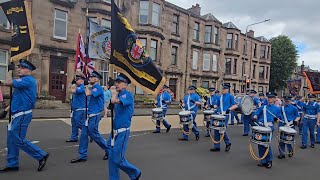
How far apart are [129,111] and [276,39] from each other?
51.0 metres

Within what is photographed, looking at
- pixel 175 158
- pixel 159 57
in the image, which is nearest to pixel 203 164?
pixel 175 158

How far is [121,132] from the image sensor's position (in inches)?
190

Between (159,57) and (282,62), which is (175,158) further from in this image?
(282,62)

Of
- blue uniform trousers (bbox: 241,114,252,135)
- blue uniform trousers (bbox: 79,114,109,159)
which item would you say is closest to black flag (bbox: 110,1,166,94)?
blue uniform trousers (bbox: 79,114,109,159)

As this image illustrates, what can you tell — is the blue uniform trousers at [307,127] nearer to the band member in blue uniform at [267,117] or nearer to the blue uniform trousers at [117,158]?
the band member in blue uniform at [267,117]

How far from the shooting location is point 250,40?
40.6 m

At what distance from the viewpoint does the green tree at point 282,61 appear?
48.2 meters

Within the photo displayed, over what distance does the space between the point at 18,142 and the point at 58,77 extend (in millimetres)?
16187

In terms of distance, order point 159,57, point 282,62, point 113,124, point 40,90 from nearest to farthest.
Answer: point 113,124
point 40,90
point 159,57
point 282,62

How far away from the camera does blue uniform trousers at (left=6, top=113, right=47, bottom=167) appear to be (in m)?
5.40

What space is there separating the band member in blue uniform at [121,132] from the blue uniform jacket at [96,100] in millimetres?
1748

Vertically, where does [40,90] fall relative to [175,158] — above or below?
above

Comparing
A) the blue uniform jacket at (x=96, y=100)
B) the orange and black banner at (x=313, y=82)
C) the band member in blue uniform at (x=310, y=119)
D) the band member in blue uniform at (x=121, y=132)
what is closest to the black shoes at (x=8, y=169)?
the blue uniform jacket at (x=96, y=100)

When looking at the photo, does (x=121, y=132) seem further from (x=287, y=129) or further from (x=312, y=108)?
(x=312, y=108)
